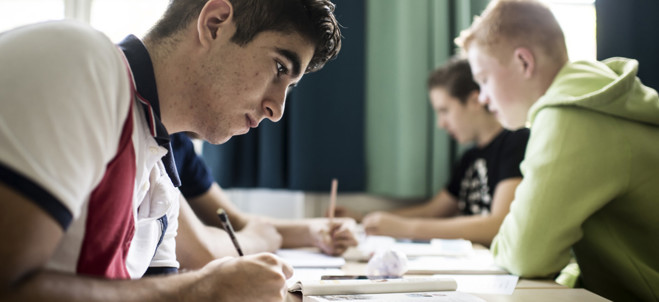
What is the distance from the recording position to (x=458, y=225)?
194 centimetres

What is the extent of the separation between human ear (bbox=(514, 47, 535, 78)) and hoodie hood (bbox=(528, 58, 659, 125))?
18cm

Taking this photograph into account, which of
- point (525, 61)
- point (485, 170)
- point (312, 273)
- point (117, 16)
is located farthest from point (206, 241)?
point (117, 16)

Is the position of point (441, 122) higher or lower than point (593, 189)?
lower

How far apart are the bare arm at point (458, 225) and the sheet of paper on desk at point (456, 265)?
1.19ft

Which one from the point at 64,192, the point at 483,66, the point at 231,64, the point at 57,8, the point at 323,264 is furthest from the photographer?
the point at 57,8

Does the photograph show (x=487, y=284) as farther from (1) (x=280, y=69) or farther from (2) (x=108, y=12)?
(2) (x=108, y=12)

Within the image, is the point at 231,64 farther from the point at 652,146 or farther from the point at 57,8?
the point at 57,8

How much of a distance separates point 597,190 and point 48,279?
3.48 ft

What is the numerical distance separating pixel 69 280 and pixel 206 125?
41 cm

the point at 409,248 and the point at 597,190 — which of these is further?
the point at 409,248

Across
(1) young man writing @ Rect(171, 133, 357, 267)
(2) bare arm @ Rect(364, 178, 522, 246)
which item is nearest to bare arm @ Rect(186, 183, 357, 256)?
(1) young man writing @ Rect(171, 133, 357, 267)

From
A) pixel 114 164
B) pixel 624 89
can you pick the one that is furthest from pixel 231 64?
pixel 624 89

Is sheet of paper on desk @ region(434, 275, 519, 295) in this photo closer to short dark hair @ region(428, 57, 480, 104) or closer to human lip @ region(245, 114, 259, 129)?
human lip @ region(245, 114, 259, 129)

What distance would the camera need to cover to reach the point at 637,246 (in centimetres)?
125
